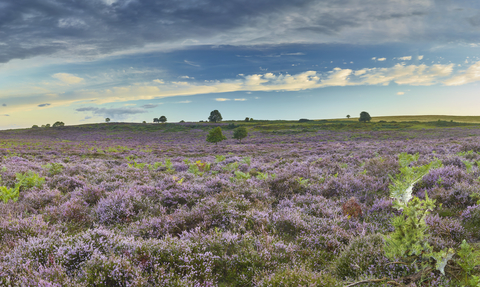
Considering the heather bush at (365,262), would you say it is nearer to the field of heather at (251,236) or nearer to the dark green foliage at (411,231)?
the field of heather at (251,236)

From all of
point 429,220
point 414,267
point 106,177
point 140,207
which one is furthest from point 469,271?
point 106,177

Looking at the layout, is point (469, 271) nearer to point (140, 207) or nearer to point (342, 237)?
point (342, 237)

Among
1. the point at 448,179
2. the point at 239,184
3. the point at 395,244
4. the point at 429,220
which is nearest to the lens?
the point at 395,244

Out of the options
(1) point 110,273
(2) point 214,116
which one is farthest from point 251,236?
(2) point 214,116

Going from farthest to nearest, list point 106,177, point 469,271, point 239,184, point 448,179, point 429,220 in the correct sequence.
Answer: point 106,177, point 239,184, point 448,179, point 429,220, point 469,271

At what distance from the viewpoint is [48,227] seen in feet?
16.0

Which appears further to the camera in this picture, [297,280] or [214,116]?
[214,116]

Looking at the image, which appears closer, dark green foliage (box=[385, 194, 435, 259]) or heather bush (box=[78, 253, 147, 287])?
dark green foliage (box=[385, 194, 435, 259])

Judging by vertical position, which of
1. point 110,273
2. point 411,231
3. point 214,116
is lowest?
point 110,273

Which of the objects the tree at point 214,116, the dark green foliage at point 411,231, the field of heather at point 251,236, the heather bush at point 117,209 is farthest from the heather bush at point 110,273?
the tree at point 214,116

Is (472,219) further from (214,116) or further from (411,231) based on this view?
(214,116)

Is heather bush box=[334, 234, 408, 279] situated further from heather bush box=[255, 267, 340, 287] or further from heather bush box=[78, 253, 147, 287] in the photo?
heather bush box=[78, 253, 147, 287]

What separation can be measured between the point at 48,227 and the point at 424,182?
32.7 feet

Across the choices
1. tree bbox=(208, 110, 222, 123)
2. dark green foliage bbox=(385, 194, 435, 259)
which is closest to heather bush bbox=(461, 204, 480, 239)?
A: dark green foliage bbox=(385, 194, 435, 259)
